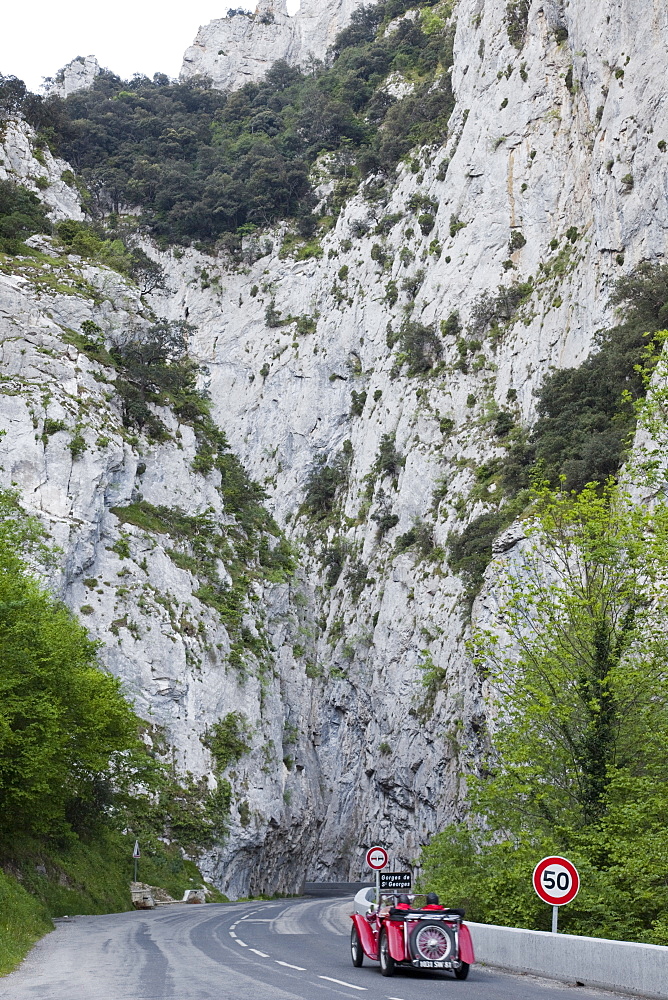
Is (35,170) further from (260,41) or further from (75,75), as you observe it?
(260,41)

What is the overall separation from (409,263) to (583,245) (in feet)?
68.1

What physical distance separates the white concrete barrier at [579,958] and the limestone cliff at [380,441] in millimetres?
22328

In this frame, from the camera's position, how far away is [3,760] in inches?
885

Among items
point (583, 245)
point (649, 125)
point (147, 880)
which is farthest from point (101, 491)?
point (649, 125)

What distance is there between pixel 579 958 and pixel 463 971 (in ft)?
6.16

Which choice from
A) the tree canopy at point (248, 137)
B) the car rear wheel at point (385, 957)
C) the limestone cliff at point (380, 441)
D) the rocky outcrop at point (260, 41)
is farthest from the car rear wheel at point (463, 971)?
the rocky outcrop at point (260, 41)

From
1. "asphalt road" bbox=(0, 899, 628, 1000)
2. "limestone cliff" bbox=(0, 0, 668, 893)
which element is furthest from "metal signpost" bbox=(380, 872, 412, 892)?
"limestone cliff" bbox=(0, 0, 668, 893)

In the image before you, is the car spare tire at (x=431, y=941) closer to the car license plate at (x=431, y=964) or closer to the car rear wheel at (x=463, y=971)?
the car license plate at (x=431, y=964)

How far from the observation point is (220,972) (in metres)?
13.6

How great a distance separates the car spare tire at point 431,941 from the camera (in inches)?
521

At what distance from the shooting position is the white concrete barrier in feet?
37.4

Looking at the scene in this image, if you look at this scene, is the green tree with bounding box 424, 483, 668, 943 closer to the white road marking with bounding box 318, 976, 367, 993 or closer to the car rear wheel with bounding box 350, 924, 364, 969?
the car rear wheel with bounding box 350, 924, 364, 969

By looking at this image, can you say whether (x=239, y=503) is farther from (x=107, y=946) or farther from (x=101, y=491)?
(x=107, y=946)

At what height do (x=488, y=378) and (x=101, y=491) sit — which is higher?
(x=488, y=378)
